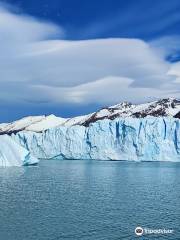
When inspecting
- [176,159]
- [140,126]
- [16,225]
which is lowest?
[16,225]

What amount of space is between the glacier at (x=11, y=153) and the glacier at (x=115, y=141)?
1808 cm

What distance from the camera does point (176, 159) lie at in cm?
6475

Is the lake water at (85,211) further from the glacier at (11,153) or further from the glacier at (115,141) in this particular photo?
the glacier at (115,141)

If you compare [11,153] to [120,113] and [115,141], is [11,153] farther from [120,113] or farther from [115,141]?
[120,113]

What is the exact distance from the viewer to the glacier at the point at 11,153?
44969 mm

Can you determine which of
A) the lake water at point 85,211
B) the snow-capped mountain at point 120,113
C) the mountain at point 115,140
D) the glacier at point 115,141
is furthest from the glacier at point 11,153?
Answer: the snow-capped mountain at point 120,113

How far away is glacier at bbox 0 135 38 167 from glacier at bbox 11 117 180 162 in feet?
59.3

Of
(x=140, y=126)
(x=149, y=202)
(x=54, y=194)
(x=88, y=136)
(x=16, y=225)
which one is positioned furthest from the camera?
(x=88, y=136)

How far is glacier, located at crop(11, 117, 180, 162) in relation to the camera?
63438 millimetres

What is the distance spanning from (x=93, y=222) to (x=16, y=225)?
9.88 ft

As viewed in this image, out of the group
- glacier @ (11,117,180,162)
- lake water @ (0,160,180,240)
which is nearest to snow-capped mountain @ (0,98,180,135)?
glacier @ (11,117,180,162)

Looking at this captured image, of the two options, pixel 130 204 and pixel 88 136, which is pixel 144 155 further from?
pixel 130 204

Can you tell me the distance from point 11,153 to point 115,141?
22836 millimetres

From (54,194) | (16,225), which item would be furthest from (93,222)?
(54,194)
